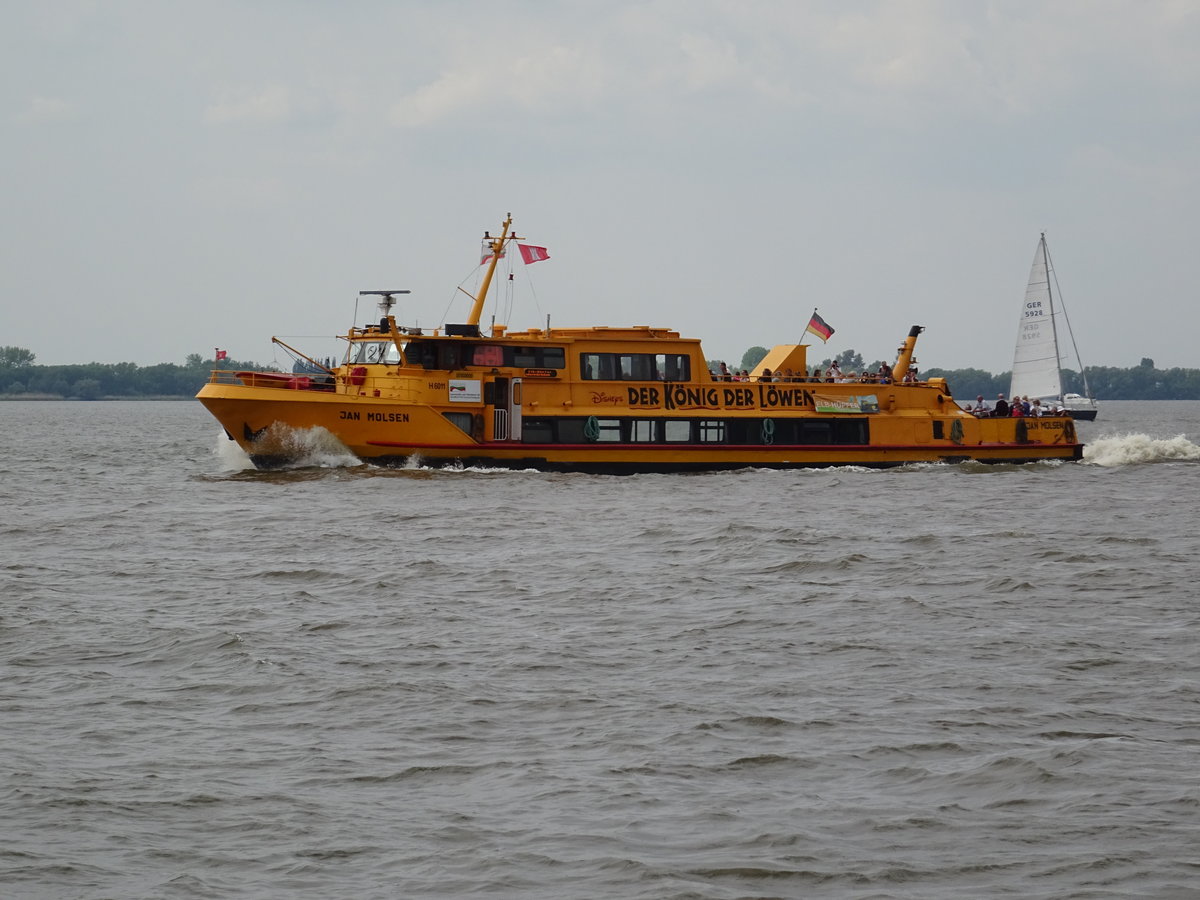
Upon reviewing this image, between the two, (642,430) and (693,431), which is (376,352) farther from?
(693,431)

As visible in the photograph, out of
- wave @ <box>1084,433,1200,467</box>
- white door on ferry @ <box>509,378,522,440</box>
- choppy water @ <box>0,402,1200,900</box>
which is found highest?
white door on ferry @ <box>509,378,522,440</box>

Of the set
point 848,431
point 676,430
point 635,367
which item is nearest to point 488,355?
point 635,367

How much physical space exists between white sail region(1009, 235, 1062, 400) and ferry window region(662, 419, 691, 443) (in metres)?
43.9

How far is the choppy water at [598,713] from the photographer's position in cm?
920

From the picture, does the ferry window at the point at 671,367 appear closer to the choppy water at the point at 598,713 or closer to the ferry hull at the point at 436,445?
the ferry hull at the point at 436,445

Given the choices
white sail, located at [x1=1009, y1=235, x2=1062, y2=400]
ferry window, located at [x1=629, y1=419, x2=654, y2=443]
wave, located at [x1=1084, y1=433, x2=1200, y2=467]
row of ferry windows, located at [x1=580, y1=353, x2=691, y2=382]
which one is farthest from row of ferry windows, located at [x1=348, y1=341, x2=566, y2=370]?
white sail, located at [x1=1009, y1=235, x2=1062, y2=400]

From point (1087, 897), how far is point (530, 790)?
3.95 m

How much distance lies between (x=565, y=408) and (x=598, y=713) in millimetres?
22594

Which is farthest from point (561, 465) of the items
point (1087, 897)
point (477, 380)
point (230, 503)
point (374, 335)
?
point (1087, 897)

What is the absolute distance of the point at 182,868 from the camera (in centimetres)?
911

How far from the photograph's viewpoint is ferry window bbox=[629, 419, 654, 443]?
115ft

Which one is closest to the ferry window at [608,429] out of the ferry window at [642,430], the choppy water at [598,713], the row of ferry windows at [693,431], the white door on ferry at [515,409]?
the row of ferry windows at [693,431]

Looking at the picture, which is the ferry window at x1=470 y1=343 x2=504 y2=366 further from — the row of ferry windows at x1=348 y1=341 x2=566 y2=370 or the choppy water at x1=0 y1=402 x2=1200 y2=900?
the choppy water at x1=0 y1=402 x2=1200 y2=900

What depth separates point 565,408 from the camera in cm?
3484
